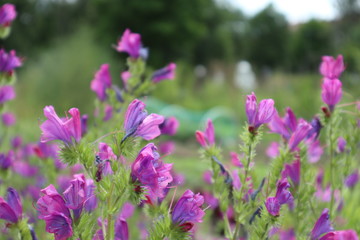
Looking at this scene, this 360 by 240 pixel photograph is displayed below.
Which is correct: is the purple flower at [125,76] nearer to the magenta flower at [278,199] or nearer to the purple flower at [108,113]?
the purple flower at [108,113]

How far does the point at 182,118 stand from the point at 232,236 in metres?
11.8

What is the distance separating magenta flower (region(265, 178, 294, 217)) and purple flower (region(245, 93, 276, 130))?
162 millimetres

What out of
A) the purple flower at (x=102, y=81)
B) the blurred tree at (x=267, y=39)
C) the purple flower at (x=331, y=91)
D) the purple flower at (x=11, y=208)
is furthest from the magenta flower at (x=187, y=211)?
the blurred tree at (x=267, y=39)

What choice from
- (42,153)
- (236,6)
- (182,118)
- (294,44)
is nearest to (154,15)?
(182,118)

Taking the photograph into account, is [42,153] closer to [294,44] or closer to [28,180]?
[28,180]

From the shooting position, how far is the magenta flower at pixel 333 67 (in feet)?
4.77

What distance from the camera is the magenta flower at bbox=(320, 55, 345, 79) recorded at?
1.45 metres

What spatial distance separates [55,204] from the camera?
3.17 feet

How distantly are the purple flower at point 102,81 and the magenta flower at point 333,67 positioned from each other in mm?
797

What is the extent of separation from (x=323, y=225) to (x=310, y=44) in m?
38.5

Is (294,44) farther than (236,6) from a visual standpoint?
No

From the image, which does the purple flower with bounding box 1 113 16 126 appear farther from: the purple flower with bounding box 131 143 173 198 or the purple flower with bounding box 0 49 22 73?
the purple flower with bounding box 131 143 173 198

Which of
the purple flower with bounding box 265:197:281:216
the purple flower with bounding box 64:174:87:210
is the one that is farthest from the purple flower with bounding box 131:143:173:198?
the purple flower with bounding box 265:197:281:216

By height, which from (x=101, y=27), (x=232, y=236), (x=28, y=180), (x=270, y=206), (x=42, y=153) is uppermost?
(x=270, y=206)
